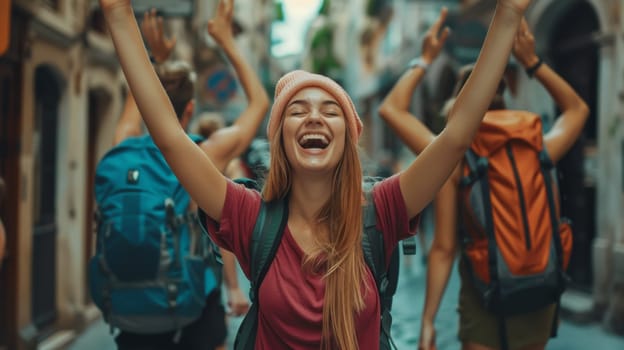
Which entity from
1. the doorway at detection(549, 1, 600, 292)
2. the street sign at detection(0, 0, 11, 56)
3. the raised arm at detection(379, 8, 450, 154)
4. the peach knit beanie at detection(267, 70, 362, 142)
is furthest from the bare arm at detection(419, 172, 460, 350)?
the doorway at detection(549, 1, 600, 292)

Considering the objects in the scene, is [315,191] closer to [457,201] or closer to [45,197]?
[457,201]

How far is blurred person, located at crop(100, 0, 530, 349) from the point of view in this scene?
1.72 meters

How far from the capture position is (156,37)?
2986 mm

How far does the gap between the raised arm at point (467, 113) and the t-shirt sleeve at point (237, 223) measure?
0.44m

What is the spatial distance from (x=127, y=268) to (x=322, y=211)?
122 cm

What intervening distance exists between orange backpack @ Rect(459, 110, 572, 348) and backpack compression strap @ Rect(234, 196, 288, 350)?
1271mm

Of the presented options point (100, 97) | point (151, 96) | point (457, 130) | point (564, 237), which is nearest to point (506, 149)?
point (564, 237)

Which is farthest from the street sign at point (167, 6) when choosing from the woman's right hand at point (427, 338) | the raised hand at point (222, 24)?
the woman's right hand at point (427, 338)

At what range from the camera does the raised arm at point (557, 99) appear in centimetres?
297

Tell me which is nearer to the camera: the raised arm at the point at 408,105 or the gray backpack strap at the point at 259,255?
the gray backpack strap at the point at 259,255

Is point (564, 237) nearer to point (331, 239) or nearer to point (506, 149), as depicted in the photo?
point (506, 149)

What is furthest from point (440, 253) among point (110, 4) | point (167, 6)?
point (167, 6)

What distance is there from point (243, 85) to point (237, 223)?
102cm

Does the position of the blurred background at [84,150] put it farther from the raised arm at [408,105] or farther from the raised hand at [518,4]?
the raised hand at [518,4]
